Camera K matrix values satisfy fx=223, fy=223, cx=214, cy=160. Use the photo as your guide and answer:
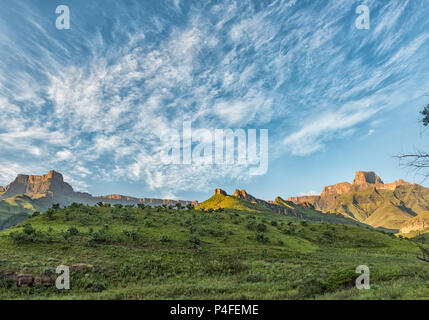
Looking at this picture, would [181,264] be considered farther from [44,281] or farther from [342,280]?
[342,280]

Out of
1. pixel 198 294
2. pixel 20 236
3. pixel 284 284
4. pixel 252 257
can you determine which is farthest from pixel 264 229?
pixel 20 236

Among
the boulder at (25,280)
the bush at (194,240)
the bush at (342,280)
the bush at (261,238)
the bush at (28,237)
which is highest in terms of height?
the bush at (28,237)

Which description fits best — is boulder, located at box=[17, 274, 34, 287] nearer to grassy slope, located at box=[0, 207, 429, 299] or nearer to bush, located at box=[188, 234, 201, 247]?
grassy slope, located at box=[0, 207, 429, 299]

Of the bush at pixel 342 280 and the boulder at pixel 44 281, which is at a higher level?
the bush at pixel 342 280

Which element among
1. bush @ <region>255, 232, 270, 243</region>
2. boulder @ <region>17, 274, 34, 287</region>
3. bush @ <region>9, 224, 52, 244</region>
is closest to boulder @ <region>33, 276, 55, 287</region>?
boulder @ <region>17, 274, 34, 287</region>

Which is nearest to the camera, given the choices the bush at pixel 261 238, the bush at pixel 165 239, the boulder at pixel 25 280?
the boulder at pixel 25 280

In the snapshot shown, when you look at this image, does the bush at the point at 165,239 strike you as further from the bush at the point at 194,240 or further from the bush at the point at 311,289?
the bush at the point at 311,289

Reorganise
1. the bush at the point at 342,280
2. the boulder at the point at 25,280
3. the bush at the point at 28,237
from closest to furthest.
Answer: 1. the bush at the point at 342,280
2. the boulder at the point at 25,280
3. the bush at the point at 28,237

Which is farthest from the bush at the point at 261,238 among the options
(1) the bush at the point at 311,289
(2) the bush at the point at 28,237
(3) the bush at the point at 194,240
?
(2) the bush at the point at 28,237

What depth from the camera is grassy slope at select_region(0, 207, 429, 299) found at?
48.4ft

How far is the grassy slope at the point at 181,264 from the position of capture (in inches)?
581

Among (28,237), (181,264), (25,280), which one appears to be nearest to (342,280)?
(181,264)

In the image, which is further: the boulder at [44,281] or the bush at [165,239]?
the bush at [165,239]
